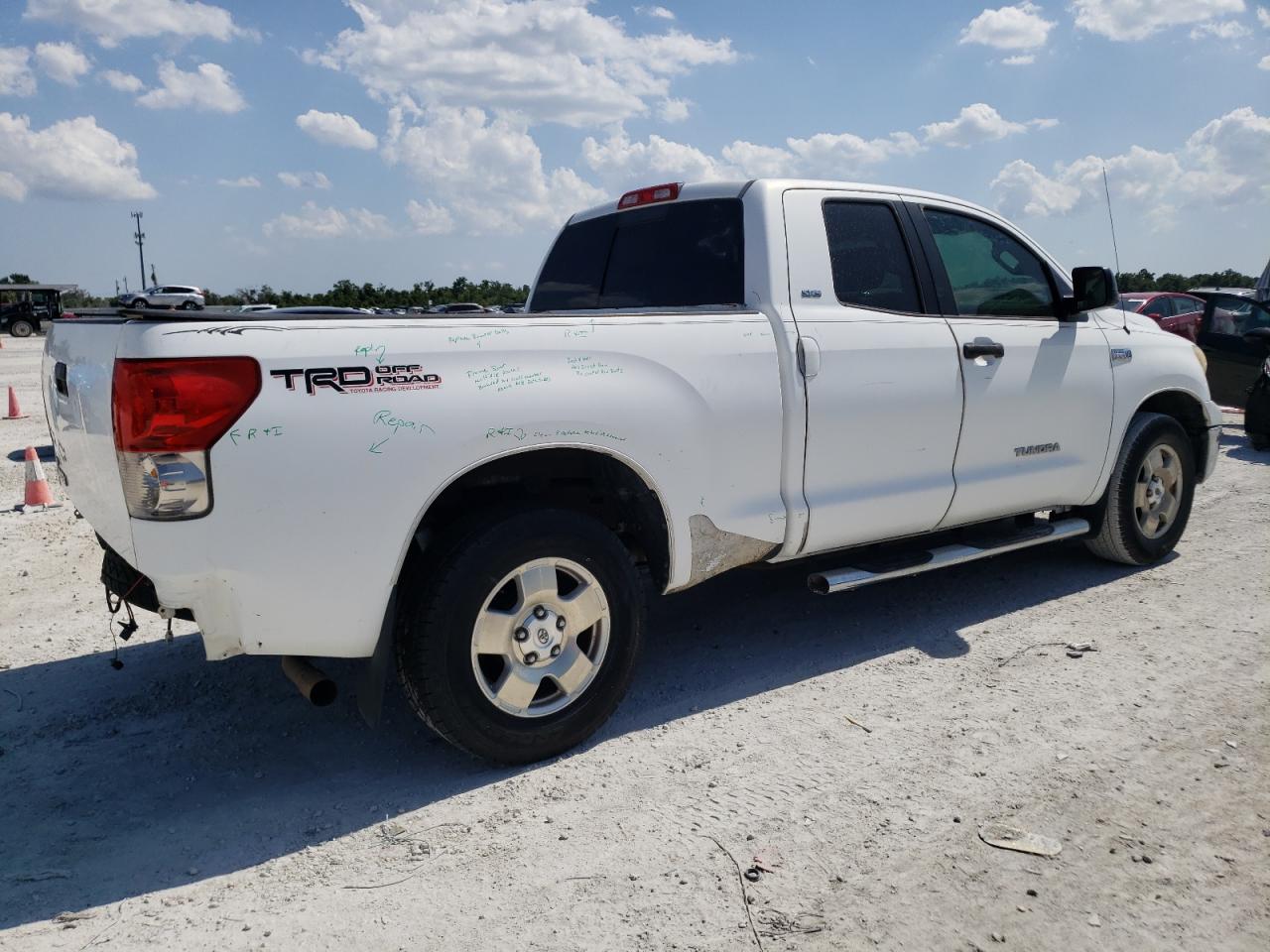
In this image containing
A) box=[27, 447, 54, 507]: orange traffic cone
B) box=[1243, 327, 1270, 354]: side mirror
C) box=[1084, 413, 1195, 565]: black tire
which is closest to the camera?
box=[1084, 413, 1195, 565]: black tire

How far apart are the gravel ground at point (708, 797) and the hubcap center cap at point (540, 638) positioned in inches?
16.8

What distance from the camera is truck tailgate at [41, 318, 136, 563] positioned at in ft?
9.37

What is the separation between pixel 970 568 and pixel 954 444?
64.1 inches

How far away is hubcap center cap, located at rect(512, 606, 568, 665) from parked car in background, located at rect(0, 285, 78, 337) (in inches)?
1638

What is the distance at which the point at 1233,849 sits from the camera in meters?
2.87

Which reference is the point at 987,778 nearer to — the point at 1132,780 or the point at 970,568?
the point at 1132,780

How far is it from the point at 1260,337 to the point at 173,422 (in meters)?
11.0

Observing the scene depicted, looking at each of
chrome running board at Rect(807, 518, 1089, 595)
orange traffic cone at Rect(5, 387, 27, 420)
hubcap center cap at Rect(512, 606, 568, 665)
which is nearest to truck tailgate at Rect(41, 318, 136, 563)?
hubcap center cap at Rect(512, 606, 568, 665)

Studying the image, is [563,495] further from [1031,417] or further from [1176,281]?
[1176,281]

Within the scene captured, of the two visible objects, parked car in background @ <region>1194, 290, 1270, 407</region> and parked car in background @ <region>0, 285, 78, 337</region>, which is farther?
parked car in background @ <region>0, 285, 78, 337</region>

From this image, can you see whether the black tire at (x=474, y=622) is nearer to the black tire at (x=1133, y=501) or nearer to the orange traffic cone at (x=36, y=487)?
the black tire at (x=1133, y=501)

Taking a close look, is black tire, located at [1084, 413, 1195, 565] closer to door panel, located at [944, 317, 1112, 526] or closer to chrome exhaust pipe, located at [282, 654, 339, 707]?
door panel, located at [944, 317, 1112, 526]

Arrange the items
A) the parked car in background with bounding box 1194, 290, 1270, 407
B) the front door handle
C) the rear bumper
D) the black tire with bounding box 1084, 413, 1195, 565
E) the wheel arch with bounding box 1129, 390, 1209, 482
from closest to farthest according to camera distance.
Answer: the rear bumper → the front door handle → the black tire with bounding box 1084, 413, 1195, 565 → the wheel arch with bounding box 1129, 390, 1209, 482 → the parked car in background with bounding box 1194, 290, 1270, 407

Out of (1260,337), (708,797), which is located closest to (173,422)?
(708,797)
